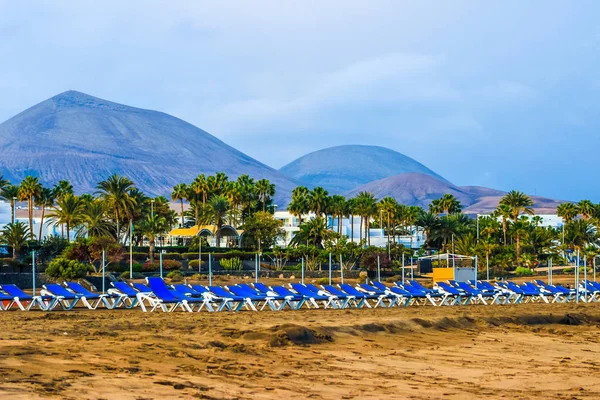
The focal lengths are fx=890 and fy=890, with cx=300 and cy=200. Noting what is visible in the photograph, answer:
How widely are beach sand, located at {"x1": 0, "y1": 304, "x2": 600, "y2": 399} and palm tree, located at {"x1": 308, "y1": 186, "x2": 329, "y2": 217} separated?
210ft

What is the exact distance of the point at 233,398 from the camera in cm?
895

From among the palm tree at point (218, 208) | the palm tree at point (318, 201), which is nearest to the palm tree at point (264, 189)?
the palm tree at point (318, 201)

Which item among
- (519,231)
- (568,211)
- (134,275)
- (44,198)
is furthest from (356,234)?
(134,275)

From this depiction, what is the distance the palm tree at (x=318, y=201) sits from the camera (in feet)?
270

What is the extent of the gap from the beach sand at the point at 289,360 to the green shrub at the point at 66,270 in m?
13.8

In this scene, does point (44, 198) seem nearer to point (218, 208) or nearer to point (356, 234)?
point (218, 208)

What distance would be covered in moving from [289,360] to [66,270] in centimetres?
2180

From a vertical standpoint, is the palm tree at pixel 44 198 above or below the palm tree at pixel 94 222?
above

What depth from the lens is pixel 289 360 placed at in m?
12.0

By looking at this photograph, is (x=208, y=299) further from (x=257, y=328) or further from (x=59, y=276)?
(x=59, y=276)

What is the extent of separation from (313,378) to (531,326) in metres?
10.00

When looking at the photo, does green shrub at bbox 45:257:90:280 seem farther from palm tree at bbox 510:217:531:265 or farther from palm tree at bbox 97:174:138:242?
palm tree at bbox 510:217:531:265

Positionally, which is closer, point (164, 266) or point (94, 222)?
point (164, 266)

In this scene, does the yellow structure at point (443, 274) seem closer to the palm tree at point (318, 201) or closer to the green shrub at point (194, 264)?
the green shrub at point (194, 264)
